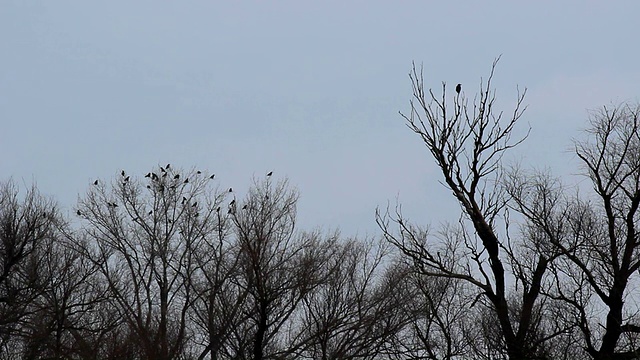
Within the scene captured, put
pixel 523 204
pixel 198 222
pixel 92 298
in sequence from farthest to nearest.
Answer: pixel 198 222 → pixel 92 298 → pixel 523 204

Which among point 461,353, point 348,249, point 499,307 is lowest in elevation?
point 499,307

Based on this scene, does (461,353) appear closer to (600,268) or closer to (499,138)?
(600,268)

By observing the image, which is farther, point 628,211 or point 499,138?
point 628,211

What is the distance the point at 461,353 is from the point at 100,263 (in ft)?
45.9

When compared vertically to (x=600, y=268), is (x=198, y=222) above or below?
above

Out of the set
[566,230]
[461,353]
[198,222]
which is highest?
[198,222]

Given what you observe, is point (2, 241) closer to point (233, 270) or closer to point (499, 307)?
point (233, 270)

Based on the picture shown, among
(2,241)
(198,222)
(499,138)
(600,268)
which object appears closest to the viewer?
(499,138)

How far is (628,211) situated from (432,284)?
51.0 feet

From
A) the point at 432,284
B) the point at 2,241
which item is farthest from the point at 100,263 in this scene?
the point at 432,284

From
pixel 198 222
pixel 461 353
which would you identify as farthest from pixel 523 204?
pixel 198 222

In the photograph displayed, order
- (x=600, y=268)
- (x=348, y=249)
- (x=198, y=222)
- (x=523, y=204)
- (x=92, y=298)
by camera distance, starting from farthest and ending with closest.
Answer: (x=198, y=222) < (x=348, y=249) < (x=92, y=298) < (x=523, y=204) < (x=600, y=268)

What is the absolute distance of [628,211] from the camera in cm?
1573

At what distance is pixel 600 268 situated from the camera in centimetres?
1555
